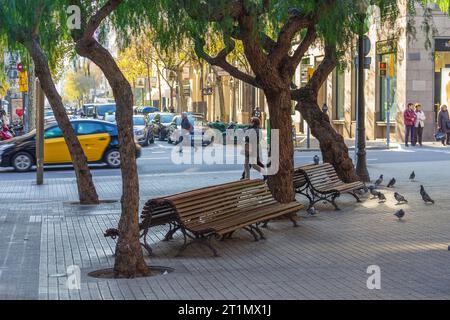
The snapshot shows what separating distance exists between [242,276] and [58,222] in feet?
19.7

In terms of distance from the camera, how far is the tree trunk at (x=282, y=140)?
1538 cm

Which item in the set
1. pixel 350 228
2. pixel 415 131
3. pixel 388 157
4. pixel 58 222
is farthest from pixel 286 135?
pixel 415 131

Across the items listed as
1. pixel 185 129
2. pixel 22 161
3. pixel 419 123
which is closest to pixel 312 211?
pixel 22 161

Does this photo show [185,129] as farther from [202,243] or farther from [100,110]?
[202,243]

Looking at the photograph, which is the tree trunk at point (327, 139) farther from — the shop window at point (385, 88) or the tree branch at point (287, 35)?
the shop window at point (385, 88)

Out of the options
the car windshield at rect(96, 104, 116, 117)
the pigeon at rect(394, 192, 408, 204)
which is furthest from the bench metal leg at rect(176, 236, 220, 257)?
the car windshield at rect(96, 104, 116, 117)

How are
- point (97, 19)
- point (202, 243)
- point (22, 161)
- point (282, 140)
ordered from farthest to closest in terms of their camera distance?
point (22, 161) → point (282, 140) → point (202, 243) → point (97, 19)

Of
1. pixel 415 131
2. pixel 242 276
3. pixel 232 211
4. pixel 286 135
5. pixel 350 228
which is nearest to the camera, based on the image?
pixel 242 276

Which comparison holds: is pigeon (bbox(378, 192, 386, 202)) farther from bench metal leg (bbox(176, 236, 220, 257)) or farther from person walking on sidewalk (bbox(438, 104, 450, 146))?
person walking on sidewalk (bbox(438, 104, 450, 146))

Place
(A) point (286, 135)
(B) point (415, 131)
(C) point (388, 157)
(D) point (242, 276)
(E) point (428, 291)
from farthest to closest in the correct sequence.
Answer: (B) point (415, 131) < (C) point (388, 157) < (A) point (286, 135) < (D) point (242, 276) < (E) point (428, 291)

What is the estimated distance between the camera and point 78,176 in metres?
18.4

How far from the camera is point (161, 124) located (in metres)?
48.1

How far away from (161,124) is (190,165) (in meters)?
18.8
